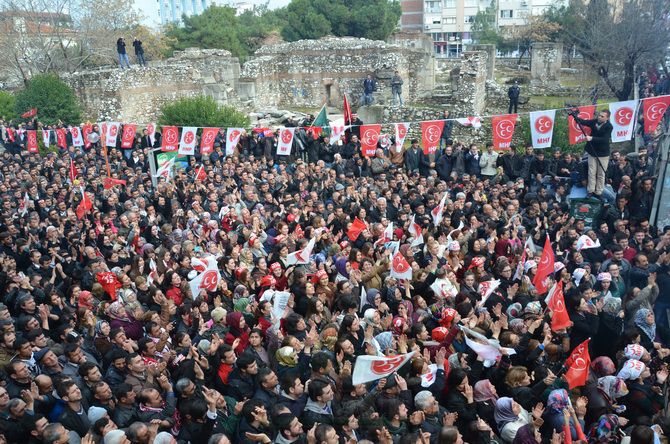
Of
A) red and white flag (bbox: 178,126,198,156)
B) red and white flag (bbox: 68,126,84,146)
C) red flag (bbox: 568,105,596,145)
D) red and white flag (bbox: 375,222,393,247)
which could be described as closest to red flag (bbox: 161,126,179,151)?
red and white flag (bbox: 178,126,198,156)

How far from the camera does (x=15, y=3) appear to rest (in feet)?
103

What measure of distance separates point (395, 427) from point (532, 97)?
2622 centimetres

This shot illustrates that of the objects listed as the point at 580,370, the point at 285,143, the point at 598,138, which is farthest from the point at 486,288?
the point at 285,143

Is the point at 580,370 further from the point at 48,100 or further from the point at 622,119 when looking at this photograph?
the point at 48,100

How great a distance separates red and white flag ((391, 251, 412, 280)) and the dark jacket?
6.06m

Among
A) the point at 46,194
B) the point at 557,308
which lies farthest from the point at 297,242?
the point at 46,194

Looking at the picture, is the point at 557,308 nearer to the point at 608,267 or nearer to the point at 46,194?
the point at 608,267

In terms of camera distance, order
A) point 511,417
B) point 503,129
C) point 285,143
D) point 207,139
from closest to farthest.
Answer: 1. point 511,417
2. point 503,129
3. point 207,139
4. point 285,143

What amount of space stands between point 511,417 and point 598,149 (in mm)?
8318

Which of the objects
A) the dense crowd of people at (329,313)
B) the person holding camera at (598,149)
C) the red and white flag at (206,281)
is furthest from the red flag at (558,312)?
the person holding camera at (598,149)

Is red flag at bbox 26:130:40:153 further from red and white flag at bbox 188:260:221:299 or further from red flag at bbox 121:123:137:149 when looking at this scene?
red and white flag at bbox 188:260:221:299

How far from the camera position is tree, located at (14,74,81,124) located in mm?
23719

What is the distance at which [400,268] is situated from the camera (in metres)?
8.02

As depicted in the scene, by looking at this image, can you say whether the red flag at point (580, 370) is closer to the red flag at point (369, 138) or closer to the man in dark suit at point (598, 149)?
the man in dark suit at point (598, 149)
